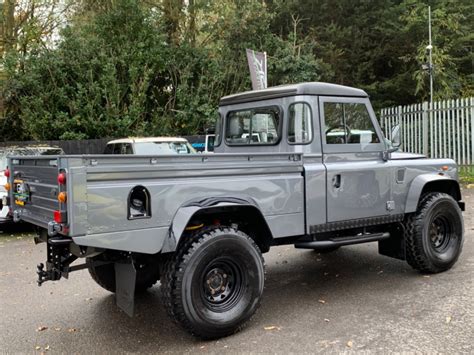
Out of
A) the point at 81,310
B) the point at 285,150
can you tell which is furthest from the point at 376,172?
the point at 81,310

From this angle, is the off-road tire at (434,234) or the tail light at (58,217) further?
the off-road tire at (434,234)

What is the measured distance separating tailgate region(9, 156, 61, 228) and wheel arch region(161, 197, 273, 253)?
2.88 ft

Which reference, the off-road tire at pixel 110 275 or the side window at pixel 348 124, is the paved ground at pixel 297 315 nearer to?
the off-road tire at pixel 110 275

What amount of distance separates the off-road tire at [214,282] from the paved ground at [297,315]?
0.19m

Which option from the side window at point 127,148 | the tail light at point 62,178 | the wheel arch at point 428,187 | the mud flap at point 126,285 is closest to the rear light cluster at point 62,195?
the tail light at point 62,178

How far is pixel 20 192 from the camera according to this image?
454 centimetres

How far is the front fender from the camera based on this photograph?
3.83 m

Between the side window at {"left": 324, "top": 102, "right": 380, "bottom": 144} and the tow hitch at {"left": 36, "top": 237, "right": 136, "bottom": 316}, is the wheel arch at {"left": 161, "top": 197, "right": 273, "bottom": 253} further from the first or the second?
the side window at {"left": 324, "top": 102, "right": 380, "bottom": 144}

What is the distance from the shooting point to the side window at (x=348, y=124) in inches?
197

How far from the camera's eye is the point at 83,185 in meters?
3.45

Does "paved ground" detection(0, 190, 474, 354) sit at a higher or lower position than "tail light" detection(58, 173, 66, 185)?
lower

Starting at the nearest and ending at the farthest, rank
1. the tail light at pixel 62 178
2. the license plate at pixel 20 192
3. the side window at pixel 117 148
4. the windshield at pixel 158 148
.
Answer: the tail light at pixel 62 178
the license plate at pixel 20 192
the windshield at pixel 158 148
the side window at pixel 117 148

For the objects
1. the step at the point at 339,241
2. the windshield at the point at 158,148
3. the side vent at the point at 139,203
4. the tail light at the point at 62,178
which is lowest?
the step at the point at 339,241

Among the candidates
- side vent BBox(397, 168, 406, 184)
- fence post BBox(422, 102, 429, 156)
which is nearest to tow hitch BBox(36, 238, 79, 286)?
side vent BBox(397, 168, 406, 184)
